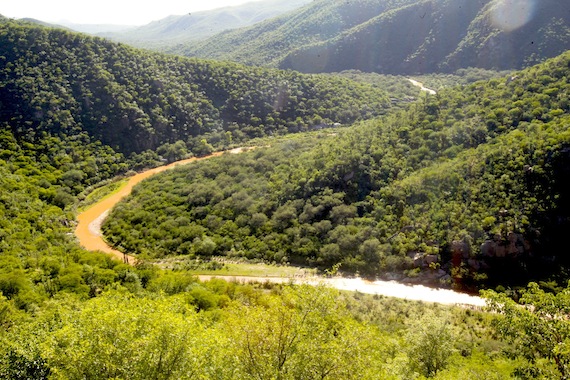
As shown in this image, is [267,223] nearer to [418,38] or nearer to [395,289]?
[395,289]

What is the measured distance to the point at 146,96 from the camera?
93812mm

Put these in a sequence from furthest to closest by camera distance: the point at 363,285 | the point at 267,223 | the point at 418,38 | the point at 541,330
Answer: the point at 418,38
the point at 267,223
the point at 363,285
the point at 541,330

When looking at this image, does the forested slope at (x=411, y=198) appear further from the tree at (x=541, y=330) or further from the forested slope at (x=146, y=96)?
the tree at (x=541, y=330)

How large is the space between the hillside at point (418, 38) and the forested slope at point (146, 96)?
45.1 metres

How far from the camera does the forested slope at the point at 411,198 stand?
41.8m

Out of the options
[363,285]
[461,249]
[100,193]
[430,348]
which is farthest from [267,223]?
[100,193]

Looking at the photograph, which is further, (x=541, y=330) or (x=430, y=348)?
(x=430, y=348)

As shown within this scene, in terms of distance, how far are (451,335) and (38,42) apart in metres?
95.6

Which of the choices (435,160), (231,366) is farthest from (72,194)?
(231,366)

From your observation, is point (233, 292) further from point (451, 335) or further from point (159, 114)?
point (159, 114)

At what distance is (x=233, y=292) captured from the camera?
38719mm

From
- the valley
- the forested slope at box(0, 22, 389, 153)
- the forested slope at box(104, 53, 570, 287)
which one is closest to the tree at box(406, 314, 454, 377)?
the valley

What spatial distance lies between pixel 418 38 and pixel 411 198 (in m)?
130

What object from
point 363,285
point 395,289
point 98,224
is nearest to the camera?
point 395,289
